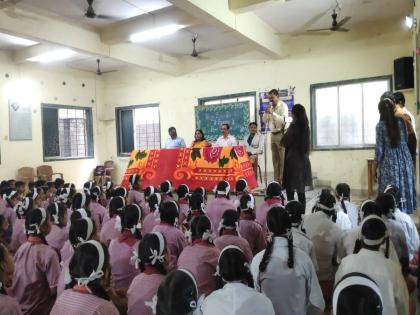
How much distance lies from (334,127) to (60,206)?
549cm

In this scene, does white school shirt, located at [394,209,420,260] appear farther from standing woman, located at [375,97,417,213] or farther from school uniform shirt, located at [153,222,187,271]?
school uniform shirt, located at [153,222,187,271]

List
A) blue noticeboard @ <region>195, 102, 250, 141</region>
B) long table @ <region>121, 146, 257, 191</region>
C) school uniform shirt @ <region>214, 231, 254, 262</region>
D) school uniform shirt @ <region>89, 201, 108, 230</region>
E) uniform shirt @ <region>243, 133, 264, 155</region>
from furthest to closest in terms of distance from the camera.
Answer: blue noticeboard @ <region>195, 102, 250, 141</region> → uniform shirt @ <region>243, 133, 264, 155</region> → long table @ <region>121, 146, 257, 191</region> → school uniform shirt @ <region>89, 201, 108, 230</region> → school uniform shirt @ <region>214, 231, 254, 262</region>

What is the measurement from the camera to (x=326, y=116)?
7082mm

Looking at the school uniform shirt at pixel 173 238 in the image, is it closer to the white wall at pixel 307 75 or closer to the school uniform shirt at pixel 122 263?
the school uniform shirt at pixel 122 263

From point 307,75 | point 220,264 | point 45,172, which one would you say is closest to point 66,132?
point 45,172

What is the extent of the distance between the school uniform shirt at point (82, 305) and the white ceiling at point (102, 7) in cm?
489

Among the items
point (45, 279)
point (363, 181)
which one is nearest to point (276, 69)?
point (363, 181)

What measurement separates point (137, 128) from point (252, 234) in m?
7.31

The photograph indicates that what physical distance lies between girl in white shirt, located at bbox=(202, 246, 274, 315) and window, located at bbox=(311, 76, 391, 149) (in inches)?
235

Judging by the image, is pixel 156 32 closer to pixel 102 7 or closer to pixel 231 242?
pixel 102 7

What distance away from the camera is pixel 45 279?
2.18m

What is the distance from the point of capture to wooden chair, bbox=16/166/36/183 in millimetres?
7753

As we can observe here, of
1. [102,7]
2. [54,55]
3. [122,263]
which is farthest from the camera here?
[54,55]

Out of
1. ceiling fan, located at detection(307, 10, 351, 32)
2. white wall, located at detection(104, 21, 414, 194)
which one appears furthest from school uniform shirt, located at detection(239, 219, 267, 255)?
white wall, located at detection(104, 21, 414, 194)
